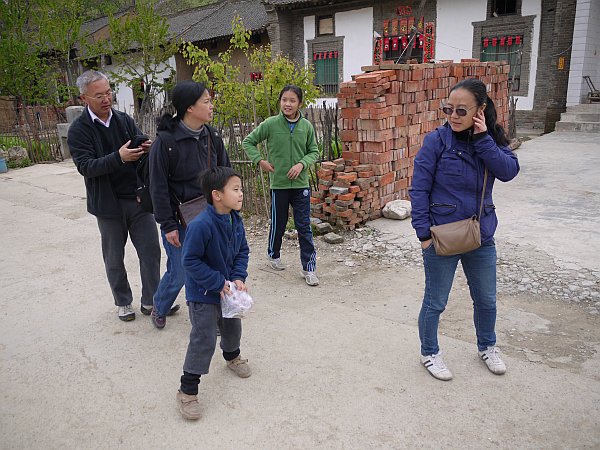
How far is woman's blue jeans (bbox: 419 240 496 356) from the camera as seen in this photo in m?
2.73

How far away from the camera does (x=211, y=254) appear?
2.55 metres

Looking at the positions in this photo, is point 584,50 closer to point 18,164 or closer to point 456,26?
point 456,26

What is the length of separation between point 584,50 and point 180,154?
1323 centimetres

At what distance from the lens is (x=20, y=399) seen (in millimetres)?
2818

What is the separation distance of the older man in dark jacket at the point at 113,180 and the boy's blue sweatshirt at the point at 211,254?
1005 millimetres

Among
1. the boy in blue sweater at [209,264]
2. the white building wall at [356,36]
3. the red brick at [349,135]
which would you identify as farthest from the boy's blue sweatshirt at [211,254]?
the white building wall at [356,36]

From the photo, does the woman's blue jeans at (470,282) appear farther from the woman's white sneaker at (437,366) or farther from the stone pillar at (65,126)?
the stone pillar at (65,126)

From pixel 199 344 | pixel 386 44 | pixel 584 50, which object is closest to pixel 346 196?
pixel 199 344

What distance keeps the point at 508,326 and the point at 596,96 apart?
12.1 metres

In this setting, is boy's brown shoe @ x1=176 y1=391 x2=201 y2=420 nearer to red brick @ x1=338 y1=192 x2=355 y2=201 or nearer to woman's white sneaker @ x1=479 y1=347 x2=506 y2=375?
woman's white sneaker @ x1=479 y1=347 x2=506 y2=375

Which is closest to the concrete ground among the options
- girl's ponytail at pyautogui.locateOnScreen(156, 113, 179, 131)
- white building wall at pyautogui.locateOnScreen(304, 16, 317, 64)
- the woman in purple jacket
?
the woman in purple jacket

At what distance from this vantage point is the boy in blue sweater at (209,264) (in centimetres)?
247

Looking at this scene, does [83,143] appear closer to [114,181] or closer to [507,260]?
[114,181]

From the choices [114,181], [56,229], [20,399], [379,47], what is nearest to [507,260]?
[114,181]
